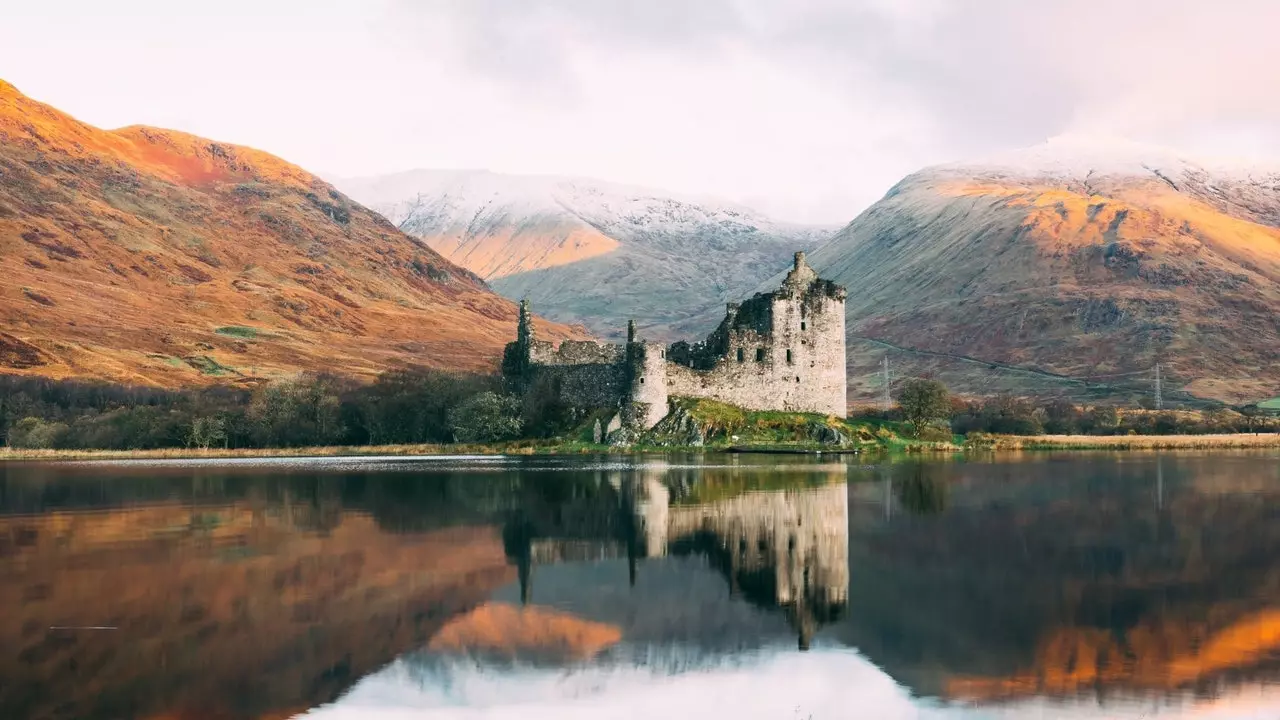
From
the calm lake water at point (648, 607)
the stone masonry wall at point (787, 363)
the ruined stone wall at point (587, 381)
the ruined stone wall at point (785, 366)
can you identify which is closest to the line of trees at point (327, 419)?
the ruined stone wall at point (587, 381)

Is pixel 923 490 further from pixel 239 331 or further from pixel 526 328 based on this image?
pixel 239 331

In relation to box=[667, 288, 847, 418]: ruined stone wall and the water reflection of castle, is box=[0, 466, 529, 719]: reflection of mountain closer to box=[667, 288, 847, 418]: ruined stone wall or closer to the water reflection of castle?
the water reflection of castle

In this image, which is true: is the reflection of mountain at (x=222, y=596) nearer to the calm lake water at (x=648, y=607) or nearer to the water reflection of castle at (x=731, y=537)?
the calm lake water at (x=648, y=607)

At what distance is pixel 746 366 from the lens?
69.3 m

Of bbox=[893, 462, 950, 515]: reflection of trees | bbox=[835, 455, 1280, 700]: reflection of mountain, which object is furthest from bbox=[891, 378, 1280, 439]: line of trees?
bbox=[835, 455, 1280, 700]: reflection of mountain

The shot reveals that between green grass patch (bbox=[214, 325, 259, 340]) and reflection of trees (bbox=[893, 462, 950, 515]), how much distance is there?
141 meters

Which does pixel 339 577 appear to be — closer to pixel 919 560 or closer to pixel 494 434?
pixel 919 560

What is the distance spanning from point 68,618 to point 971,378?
185018mm

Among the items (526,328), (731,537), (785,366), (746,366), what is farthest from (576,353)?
(731,537)

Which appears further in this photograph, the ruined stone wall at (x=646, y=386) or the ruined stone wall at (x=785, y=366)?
the ruined stone wall at (x=785, y=366)

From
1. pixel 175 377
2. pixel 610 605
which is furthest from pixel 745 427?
pixel 175 377

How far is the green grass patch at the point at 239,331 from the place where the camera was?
6919 inches

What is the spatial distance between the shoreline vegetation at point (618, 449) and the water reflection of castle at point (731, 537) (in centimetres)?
2500

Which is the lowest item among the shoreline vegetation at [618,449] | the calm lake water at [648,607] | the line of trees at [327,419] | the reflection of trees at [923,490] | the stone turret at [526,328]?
the calm lake water at [648,607]
